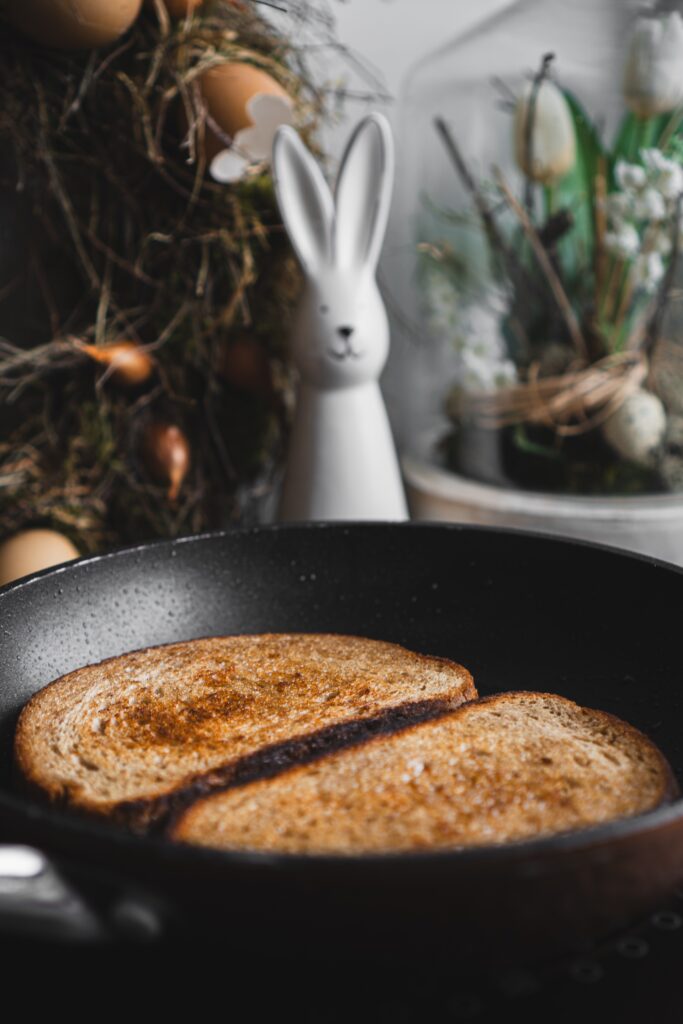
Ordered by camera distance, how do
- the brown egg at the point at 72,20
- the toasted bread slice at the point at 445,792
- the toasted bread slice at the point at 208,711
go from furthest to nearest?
1. the brown egg at the point at 72,20
2. the toasted bread slice at the point at 208,711
3. the toasted bread slice at the point at 445,792

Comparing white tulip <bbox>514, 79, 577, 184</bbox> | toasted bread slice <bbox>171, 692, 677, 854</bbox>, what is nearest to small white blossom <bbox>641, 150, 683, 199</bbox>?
white tulip <bbox>514, 79, 577, 184</bbox>

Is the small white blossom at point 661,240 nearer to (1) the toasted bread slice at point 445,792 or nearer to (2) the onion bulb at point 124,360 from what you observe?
(2) the onion bulb at point 124,360

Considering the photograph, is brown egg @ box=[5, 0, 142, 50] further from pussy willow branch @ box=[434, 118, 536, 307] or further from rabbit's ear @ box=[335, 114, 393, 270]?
pussy willow branch @ box=[434, 118, 536, 307]

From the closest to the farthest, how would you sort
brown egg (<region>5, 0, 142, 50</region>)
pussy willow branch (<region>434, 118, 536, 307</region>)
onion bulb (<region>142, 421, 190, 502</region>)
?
brown egg (<region>5, 0, 142, 50</region>)
onion bulb (<region>142, 421, 190, 502</region>)
pussy willow branch (<region>434, 118, 536, 307</region>)

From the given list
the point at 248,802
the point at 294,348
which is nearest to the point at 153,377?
the point at 294,348

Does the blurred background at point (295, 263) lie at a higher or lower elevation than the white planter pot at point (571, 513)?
higher

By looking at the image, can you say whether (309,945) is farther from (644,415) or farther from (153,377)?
(644,415)

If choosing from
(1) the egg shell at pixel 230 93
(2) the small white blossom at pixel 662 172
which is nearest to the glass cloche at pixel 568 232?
(2) the small white blossom at pixel 662 172
